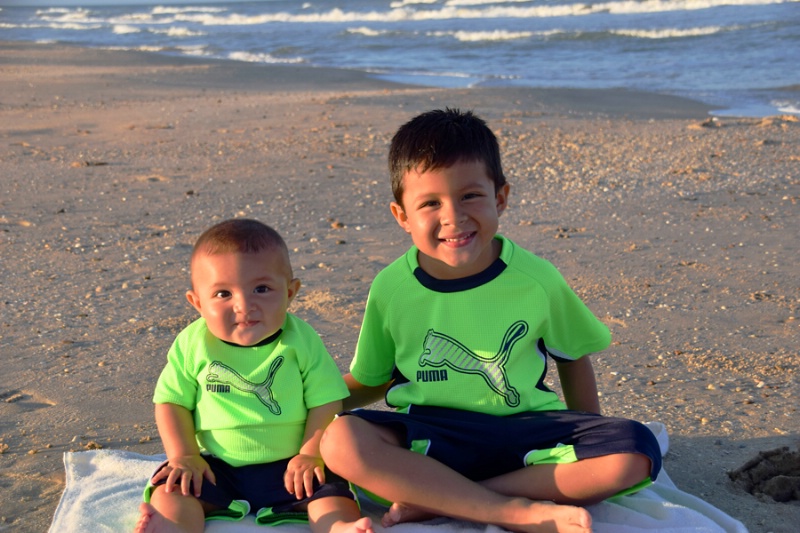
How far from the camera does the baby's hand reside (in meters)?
2.90

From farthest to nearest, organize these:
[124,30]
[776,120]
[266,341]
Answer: [124,30] → [776,120] → [266,341]

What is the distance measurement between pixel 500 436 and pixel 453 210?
2.36ft

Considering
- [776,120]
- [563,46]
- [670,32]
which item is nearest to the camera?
[776,120]

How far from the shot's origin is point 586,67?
55.9ft

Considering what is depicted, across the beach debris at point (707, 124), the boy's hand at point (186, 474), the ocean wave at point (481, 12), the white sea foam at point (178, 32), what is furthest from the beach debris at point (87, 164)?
the ocean wave at point (481, 12)

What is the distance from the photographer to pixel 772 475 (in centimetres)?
342

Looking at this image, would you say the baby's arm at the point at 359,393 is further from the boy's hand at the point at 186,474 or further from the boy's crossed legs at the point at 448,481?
the boy's hand at the point at 186,474

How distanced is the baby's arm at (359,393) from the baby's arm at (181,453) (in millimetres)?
563

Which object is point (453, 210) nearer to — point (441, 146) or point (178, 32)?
point (441, 146)

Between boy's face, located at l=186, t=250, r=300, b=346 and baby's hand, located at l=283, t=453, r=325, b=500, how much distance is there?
40 centimetres

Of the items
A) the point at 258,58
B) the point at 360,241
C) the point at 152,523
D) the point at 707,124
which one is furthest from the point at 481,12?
the point at 152,523

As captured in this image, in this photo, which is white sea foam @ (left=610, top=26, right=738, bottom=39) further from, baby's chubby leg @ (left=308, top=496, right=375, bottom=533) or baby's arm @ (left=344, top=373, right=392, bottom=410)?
baby's chubby leg @ (left=308, top=496, right=375, bottom=533)

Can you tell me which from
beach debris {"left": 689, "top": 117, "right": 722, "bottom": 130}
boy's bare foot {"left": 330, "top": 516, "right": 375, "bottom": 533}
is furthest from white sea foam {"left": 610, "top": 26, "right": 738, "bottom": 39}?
boy's bare foot {"left": 330, "top": 516, "right": 375, "bottom": 533}

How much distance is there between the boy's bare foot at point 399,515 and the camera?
291cm
